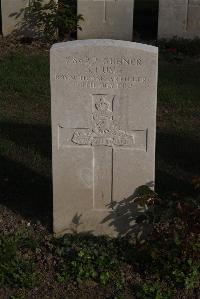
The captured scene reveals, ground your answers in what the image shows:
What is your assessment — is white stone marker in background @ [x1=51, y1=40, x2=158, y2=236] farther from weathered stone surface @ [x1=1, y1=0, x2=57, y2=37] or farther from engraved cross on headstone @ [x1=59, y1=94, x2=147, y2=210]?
weathered stone surface @ [x1=1, y1=0, x2=57, y2=37]

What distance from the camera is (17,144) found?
7.46 meters

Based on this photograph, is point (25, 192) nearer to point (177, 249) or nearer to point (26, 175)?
point (26, 175)

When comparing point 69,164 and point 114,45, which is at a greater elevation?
point 114,45

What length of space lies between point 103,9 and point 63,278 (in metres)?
7.80

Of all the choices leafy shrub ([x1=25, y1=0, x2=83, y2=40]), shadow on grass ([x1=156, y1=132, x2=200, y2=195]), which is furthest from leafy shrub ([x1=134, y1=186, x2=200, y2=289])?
leafy shrub ([x1=25, y1=0, x2=83, y2=40])

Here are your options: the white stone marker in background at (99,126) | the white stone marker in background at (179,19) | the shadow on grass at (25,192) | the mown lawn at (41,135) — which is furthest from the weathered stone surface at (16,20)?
the white stone marker in background at (99,126)

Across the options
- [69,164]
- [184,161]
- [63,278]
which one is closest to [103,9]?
[184,161]

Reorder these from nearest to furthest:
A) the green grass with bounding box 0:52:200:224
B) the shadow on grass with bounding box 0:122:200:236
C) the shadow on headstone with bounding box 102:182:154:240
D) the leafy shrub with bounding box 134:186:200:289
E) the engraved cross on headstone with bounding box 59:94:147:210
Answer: the leafy shrub with bounding box 134:186:200:289 → the engraved cross on headstone with bounding box 59:94:147:210 → the shadow on headstone with bounding box 102:182:154:240 → the shadow on grass with bounding box 0:122:200:236 → the green grass with bounding box 0:52:200:224

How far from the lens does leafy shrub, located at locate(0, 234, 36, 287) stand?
486 cm

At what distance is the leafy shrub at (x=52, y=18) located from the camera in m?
11.8

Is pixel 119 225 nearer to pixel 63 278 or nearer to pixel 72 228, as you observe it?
pixel 72 228

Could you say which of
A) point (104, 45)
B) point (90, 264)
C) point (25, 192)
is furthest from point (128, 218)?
point (104, 45)

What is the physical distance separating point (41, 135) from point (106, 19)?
473 cm

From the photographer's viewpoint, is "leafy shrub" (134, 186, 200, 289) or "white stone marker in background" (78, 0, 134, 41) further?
"white stone marker in background" (78, 0, 134, 41)
